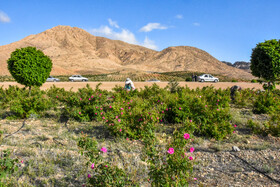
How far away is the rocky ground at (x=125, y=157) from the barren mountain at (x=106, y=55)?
71.5 metres

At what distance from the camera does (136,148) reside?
4.20m

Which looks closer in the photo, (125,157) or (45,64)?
(125,157)

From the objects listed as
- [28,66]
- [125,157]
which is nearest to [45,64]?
[28,66]

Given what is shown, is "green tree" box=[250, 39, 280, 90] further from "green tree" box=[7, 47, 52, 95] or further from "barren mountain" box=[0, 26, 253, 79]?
"barren mountain" box=[0, 26, 253, 79]

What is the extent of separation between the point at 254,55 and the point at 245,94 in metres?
1.76

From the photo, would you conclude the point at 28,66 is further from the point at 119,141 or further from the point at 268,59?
the point at 268,59

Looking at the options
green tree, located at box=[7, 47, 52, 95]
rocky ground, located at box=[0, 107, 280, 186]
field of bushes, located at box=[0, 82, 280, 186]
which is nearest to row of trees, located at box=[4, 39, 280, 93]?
green tree, located at box=[7, 47, 52, 95]

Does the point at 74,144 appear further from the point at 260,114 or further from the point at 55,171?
the point at 260,114

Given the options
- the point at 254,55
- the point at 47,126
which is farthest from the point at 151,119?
the point at 254,55

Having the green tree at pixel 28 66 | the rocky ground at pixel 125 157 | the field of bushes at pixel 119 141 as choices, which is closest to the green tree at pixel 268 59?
the field of bushes at pixel 119 141

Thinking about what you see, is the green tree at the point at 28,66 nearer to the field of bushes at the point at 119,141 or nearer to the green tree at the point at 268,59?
the field of bushes at the point at 119,141

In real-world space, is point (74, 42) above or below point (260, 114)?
above

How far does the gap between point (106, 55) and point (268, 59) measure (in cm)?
9959

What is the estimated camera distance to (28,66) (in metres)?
10.1
